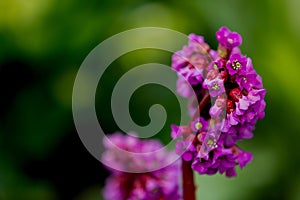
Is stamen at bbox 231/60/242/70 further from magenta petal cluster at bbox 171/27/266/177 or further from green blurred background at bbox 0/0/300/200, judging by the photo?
green blurred background at bbox 0/0/300/200

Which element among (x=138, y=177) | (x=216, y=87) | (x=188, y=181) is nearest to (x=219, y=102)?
(x=216, y=87)

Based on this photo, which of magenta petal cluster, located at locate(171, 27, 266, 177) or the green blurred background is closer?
magenta petal cluster, located at locate(171, 27, 266, 177)

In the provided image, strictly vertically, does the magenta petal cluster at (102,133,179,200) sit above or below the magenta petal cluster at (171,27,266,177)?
below

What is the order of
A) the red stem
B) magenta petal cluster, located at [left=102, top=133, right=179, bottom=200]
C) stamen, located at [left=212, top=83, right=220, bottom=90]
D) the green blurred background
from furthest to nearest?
the green blurred background, magenta petal cluster, located at [left=102, top=133, right=179, bottom=200], the red stem, stamen, located at [left=212, top=83, right=220, bottom=90]

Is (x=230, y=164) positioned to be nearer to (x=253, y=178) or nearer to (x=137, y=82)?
(x=253, y=178)

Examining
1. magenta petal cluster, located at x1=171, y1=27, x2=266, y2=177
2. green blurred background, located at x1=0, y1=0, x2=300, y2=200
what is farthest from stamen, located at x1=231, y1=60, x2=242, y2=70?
green blurred background, located at x1=0, y1=0, x2=300, y2=200

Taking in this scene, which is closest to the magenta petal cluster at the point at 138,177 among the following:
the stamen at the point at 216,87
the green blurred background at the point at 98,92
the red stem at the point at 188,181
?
the red stem at the point at 188,181

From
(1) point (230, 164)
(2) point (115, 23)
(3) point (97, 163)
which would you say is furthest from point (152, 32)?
(1) point (230, 164)

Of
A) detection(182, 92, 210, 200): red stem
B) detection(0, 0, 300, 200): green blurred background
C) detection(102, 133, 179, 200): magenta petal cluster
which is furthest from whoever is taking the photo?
detection(0, 0, 300, 200): green blurred background
